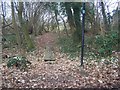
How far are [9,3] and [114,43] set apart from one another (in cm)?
148

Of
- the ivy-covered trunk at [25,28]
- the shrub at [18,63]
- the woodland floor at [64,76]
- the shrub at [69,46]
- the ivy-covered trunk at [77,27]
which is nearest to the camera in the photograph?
the woodland floor at [64,76]

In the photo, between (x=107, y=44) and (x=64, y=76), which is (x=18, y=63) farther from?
(x=107, y=44)

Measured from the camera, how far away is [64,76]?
7.39 feet

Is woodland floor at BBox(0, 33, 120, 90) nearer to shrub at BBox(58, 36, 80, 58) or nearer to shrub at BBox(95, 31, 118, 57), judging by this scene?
shrub at BBox(58, 36, 80, 58)

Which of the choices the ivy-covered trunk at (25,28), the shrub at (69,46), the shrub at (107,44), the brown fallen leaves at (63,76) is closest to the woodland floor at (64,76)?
the brown fallen leaves at (63,76)

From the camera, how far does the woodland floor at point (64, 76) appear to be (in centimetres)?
209

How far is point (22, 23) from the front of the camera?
3133mm

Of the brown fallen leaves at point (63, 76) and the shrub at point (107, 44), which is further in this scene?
the shrub at point (107, 44)

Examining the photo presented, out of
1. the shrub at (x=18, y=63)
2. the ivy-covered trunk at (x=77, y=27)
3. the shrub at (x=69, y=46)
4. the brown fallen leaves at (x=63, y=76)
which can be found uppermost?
the ivy-covered trunk at (x=77, y=27)

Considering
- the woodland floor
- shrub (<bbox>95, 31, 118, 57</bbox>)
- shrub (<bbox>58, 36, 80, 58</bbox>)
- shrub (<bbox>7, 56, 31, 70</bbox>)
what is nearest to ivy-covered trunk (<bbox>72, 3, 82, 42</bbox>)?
shrub (<bbox>58, 36, 80, 58</bbox>)

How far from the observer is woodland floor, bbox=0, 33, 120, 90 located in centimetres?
209

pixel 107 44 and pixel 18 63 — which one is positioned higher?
pixel 107 44

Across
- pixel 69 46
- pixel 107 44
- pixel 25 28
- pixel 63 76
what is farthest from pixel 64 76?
pixel 25 28

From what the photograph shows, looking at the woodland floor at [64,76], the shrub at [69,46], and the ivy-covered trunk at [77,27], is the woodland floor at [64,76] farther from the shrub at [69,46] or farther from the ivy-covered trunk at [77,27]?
the ivy-covered trunk at [77,27]
